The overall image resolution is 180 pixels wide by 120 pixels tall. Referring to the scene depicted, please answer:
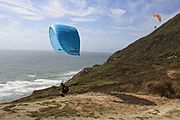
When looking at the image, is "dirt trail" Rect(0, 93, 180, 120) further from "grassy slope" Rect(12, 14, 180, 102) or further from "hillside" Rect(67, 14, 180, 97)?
"grassy slope" Rect(12, 14, 180, 102)

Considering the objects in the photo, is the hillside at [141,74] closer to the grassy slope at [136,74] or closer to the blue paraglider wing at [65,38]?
the grassy slope at [136,74]

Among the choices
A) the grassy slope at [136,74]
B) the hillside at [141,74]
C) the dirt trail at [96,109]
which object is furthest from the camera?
the grassy slope at [136,74]

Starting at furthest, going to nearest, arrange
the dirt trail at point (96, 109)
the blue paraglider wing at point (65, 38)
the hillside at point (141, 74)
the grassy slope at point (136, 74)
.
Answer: the grassy slope at point (136, 74) → the hillside at point (141, 74) → the blue paraglider wing at point (65, 38) → the dirt trail at point (96, 109)

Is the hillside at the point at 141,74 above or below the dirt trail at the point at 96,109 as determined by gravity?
above

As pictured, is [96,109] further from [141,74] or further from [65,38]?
[141,74]

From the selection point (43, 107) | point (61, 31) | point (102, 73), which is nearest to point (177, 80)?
point (61, 31)

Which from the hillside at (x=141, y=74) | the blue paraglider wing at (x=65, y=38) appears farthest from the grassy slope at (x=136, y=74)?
the blue paraglider wing at (x=65, y=38)

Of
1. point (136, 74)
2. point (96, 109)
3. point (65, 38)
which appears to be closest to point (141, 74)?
point (136, 74)

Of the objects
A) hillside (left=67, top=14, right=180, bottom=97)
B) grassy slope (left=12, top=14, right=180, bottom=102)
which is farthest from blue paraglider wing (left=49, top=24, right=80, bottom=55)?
hillside (left=67, top=14, right=180, bottom=97)

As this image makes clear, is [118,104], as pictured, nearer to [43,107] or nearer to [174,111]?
[174,111]
